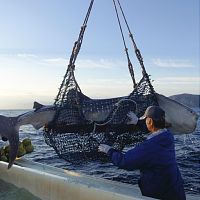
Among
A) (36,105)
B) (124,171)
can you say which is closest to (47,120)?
(36,105)

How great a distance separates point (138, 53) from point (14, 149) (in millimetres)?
3073

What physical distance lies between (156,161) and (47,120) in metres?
3.18

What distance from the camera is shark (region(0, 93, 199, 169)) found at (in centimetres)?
720

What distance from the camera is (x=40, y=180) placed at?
6.30 meters

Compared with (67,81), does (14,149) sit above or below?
below

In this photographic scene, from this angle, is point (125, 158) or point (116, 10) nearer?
point (125, 158)

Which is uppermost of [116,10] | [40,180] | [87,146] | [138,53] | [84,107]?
[116,10]

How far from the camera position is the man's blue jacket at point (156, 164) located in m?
4.61

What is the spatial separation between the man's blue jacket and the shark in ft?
8.02

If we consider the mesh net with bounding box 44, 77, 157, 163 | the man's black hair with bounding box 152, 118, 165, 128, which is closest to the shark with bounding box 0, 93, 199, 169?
the mesh net with bounding box 44, 77, 157, 163

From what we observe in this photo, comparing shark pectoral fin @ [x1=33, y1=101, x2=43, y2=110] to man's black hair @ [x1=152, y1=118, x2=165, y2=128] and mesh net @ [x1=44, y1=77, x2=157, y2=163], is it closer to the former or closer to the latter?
mesh net @ [x1=44, y1=77, x2=157, y2=163]

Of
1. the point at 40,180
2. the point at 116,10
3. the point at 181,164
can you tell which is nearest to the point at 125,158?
the point at 40,180

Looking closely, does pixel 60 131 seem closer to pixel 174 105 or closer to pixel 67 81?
pixel 67 81

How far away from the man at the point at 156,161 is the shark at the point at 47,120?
2.44 meters
